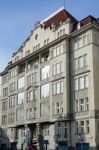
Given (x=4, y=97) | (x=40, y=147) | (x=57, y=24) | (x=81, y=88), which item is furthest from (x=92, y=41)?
(x=4, y=97)

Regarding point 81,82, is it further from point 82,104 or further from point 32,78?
point 32,78

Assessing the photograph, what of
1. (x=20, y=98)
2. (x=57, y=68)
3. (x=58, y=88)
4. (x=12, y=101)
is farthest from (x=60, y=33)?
(x=12, y=101)

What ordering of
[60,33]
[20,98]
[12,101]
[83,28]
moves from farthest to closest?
[12,101] < [20,98] < [60,33] < [83,28]

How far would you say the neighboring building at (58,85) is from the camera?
47.2 m

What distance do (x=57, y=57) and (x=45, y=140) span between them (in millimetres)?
13784

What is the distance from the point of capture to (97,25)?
4909 centimetres

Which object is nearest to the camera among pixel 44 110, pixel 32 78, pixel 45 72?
pixel 44 110

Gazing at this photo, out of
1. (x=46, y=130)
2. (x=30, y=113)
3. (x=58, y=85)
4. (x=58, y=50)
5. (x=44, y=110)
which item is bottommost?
(x=46, y=130)

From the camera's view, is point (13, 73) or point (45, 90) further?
point (13, 73)

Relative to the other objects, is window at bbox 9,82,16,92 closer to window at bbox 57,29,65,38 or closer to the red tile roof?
the red tile roof

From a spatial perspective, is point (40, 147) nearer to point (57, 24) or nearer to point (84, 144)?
point (84, 144)

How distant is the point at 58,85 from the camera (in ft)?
171

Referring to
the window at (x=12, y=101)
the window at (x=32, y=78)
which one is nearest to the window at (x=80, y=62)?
the window at (x=32, y=78)

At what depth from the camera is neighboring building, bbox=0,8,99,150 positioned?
Result: 47.2m
